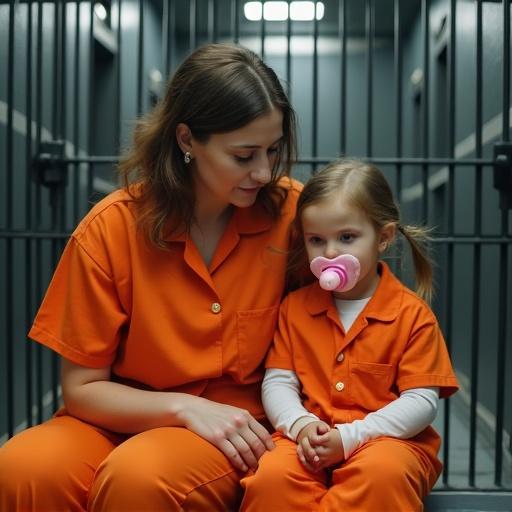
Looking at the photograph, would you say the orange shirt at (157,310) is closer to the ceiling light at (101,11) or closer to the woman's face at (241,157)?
the woman's face at (241,157)

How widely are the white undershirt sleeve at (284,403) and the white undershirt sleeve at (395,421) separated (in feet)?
0.29

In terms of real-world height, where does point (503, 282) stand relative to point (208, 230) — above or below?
below

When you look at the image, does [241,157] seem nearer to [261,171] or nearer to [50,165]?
[261,171]

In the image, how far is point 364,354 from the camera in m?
1.38

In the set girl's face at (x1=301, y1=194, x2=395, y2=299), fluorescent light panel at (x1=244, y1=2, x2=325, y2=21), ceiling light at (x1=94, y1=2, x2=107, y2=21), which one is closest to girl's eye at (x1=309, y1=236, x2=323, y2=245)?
girl's face at (x1=301, y1=194, x2=395, y2=299)

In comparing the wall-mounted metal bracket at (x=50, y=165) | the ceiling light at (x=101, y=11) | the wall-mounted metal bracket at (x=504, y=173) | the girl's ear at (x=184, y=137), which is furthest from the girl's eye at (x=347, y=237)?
the ceiling light at (x=101, y=11)

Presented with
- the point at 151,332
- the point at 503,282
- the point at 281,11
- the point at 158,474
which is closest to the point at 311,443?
the point at 158,474

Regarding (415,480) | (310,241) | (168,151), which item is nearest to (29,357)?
(168,151)

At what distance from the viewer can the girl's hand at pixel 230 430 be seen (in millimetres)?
1303

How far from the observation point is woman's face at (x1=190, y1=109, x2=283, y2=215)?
1.37 metres

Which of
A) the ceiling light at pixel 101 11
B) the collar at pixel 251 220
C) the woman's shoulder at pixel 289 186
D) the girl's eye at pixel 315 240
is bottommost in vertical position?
the girl's eye at pixel 315 240

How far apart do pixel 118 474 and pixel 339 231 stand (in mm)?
618

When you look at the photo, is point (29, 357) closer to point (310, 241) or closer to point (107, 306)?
point (107, 306)

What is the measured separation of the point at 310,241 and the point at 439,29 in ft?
12.1
